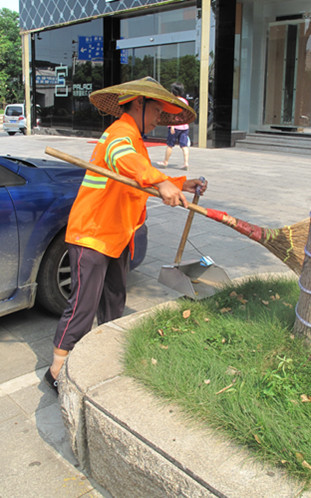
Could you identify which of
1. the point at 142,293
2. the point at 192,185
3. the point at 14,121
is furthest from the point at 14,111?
the point at 192,185

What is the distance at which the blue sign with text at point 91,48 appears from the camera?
19453mm

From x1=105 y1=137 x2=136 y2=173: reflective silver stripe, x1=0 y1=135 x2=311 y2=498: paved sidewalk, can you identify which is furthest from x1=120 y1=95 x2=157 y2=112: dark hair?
x1=0 y1=135 x2=311 y2=498: paved sidewalk

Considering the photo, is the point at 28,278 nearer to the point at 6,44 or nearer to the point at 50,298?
the point at 50,298

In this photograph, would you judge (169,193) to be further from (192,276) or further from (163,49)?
(163,49)

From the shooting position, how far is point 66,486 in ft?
7.67

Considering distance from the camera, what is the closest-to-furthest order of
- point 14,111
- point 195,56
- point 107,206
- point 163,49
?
point 107,206 → point 195,56 → point 163,49 → point 14,111

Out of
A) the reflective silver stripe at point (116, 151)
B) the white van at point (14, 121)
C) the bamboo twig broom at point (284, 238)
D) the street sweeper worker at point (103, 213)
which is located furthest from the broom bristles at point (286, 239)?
the white van at point (14, 121)

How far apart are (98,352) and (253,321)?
0.89 metres

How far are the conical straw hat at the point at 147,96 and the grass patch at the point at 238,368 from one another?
3.95ft

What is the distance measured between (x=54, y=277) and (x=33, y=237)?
1.25ft

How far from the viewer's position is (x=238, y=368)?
7.94 ft

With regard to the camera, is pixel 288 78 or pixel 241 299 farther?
pixel 288 78

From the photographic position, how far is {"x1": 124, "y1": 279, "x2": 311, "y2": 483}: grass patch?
1954 mm

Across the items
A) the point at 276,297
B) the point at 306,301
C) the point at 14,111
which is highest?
the point at 14,111
